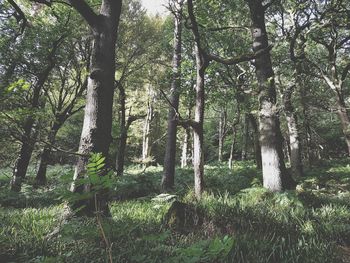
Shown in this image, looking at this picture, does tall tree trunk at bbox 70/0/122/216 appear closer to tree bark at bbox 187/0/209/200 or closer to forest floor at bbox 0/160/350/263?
forest floor at bbox 0/160/350/263

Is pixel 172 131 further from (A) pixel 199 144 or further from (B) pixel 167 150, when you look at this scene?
(A) pixel 199 144

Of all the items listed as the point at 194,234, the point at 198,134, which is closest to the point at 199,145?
the point at 198,134

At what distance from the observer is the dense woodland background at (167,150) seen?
297 centimetres

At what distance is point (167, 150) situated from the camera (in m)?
11.0

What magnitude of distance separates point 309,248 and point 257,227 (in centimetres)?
94

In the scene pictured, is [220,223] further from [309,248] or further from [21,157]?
[21,157]

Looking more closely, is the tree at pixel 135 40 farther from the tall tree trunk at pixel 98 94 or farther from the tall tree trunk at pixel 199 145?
the tall tree trunk at pixel 98 94

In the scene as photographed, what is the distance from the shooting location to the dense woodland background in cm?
297

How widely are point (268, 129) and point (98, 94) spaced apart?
19.9 feet

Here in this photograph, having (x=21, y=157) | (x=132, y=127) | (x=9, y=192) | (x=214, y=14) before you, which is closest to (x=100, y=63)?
(x=9, y=192)

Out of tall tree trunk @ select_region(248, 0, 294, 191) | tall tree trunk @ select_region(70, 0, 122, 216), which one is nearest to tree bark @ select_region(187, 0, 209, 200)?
tall tree trunk @ select_region(70, 0, 122, 216)

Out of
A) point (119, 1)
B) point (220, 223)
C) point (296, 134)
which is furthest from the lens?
point (296, 134)

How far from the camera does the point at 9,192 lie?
9234 millimetres

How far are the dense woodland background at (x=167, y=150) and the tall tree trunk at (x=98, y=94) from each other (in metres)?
0.02
